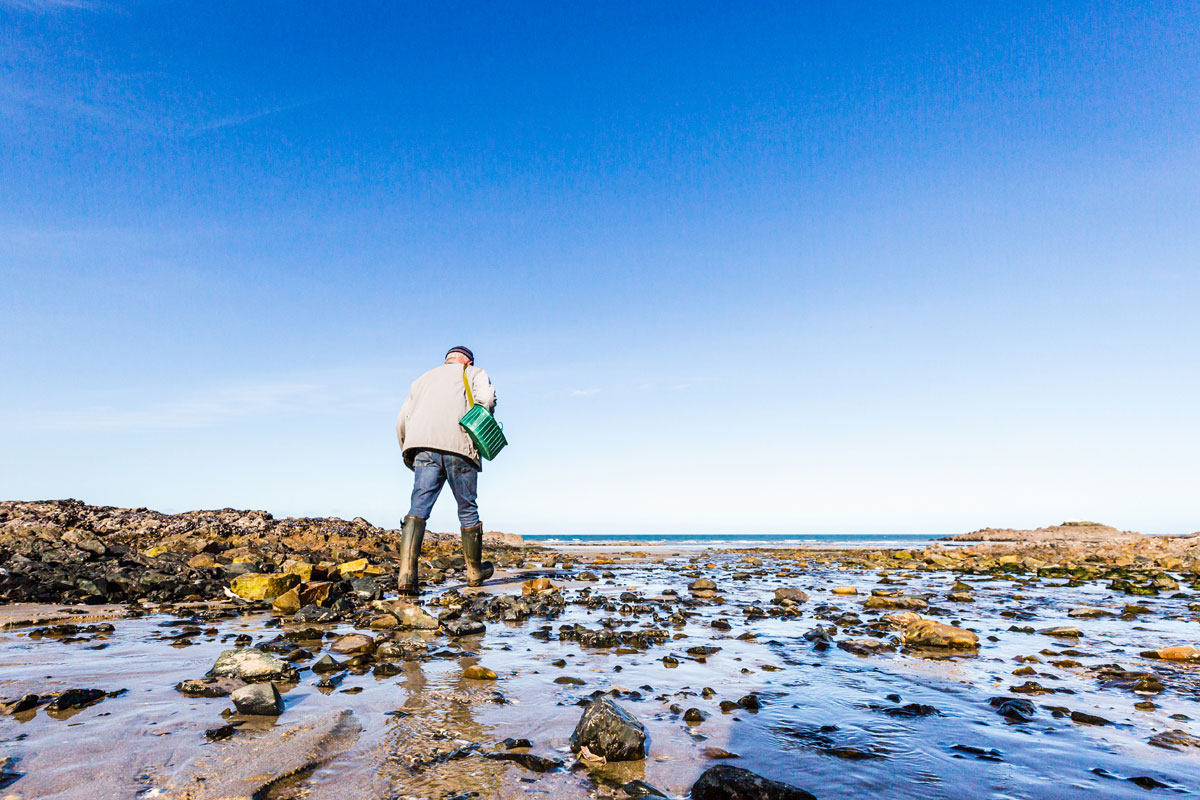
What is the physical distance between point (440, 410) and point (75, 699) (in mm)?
5563

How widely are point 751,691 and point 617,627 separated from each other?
2.51 m

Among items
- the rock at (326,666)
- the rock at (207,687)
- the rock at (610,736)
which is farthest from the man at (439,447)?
the rock at (610,736)

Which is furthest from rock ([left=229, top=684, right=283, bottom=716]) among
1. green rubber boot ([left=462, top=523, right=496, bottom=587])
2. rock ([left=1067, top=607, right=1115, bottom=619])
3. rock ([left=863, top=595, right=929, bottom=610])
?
rock ([left=1067, top=607, right=1115, bottom=619])

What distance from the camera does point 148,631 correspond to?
542 cm

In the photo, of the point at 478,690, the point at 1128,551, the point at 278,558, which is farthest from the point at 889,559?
the point at 478,690

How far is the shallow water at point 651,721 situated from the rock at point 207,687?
0.21 feet

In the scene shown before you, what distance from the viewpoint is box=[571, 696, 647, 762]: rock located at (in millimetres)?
2689

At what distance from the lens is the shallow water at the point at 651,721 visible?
2.42 meters

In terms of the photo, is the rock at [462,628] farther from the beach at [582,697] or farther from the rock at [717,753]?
the rock at [717,753]

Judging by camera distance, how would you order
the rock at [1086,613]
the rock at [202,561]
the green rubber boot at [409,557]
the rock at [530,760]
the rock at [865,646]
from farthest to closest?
the rock at [202,561]
the green rubber boot at [409,557]
the rock at [1086,613]
the rock at [865,646]
the rock at [530,760]

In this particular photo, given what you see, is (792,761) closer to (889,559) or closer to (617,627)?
(617,627)

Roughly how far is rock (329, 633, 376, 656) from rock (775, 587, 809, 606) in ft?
19.5

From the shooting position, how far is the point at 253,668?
3816 mm

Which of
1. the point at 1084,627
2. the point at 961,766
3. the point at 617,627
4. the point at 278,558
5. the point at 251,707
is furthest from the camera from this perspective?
the point at 278,558
